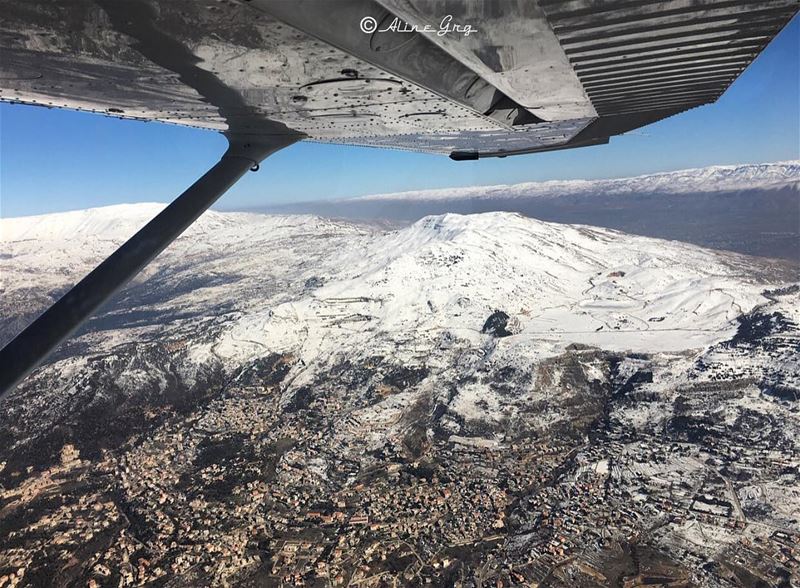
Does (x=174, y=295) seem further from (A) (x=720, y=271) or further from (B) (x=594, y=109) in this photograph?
(A) (x=720, y=271)

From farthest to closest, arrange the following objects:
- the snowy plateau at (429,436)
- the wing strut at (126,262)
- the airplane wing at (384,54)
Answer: the snowy plateau at (429,436)
the wing strut at (126,262)
the airplane wing at (384,54)

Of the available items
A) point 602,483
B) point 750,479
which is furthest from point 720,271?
point 602,483

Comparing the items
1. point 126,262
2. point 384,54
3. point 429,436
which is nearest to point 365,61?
point 384,54

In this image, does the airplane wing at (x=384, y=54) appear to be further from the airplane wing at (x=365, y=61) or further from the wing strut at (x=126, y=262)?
the wing strut at (x=126, y=262)

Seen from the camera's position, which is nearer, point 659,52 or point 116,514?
point 659,52

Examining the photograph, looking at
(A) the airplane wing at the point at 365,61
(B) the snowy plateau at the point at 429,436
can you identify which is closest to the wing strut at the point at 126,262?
(A) the airplane wing at the point at 365,61

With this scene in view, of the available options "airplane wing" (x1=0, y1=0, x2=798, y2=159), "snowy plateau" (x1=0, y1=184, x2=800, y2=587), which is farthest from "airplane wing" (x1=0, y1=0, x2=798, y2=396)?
"snowy plateau" (x1=0, y1=184, x2=800, y2=587)
